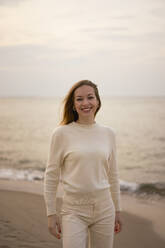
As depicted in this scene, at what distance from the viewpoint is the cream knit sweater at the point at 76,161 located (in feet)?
7.09

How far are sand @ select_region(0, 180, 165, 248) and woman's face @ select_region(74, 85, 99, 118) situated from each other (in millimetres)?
2338

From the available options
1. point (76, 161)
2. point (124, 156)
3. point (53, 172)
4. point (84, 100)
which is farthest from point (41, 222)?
point (124, 156)

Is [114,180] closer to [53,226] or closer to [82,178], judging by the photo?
[82,178]

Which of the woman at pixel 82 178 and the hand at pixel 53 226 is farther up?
the woman at pixel 82 178

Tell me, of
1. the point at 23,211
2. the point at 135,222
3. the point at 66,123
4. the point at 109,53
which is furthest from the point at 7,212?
the point at 109,53

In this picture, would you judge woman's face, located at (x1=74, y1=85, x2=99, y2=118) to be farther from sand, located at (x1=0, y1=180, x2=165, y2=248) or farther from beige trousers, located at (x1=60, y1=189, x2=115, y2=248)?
sand, located at (x1=0, y1=180, x2=165, y2=248)

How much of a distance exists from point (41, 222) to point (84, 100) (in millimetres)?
3121

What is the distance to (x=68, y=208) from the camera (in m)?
2.14

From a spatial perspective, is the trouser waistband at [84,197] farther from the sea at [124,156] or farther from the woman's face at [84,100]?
the sea at [124,156]

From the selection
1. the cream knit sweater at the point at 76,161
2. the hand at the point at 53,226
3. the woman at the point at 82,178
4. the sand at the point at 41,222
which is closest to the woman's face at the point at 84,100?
the woman at the point at 82,178

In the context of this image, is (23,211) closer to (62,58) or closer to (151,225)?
(151,225)

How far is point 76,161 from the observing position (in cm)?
217

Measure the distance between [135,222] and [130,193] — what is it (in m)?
2.45

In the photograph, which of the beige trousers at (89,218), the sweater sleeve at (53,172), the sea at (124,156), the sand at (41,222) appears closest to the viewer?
the beige trousers at (89,218)
